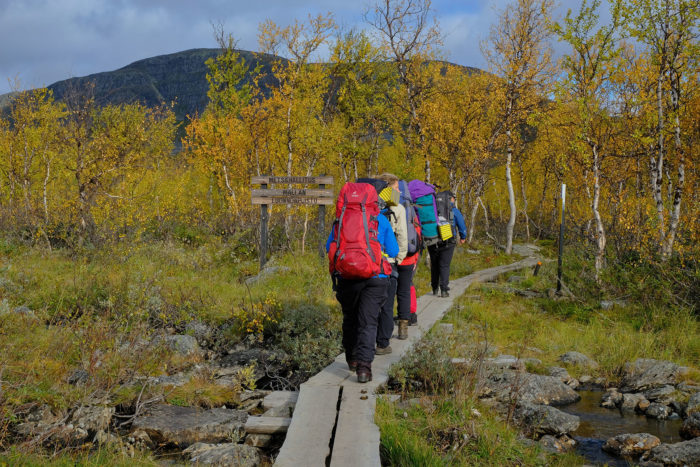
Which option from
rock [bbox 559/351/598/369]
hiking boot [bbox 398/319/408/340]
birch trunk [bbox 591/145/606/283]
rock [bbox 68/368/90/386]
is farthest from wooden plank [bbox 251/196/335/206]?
rock [bbox 68/368/90/386]


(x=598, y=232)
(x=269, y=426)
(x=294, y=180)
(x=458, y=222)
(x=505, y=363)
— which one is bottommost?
(x=505, y=363)

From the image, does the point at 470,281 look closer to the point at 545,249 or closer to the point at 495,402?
the point at 495,402

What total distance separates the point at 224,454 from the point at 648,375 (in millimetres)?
6109

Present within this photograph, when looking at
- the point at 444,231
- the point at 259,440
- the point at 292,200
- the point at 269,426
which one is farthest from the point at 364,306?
the point at 292,200

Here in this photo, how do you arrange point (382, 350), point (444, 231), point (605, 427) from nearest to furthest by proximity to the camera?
1. point (605, 427)
2. point (382, 350)
3. point (444, 231)

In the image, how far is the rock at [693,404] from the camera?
19.3 ft

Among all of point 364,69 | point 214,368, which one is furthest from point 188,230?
point 364,69

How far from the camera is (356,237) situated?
518cm

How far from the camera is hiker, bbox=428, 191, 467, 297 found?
9719 mm

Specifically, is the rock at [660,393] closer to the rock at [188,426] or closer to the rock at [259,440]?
the rock at [259,440]

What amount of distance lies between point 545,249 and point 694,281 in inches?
766

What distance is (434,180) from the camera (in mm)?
37344

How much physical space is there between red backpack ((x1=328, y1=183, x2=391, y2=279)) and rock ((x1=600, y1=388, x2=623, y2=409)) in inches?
155

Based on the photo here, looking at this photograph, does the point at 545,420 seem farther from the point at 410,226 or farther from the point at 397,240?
the point at 410,226
